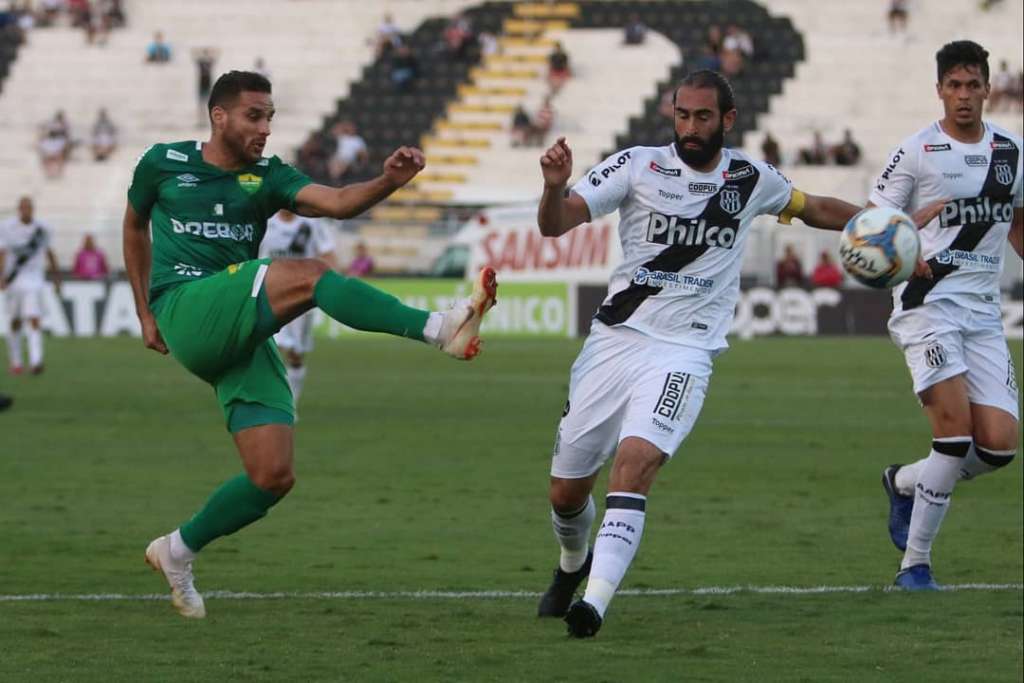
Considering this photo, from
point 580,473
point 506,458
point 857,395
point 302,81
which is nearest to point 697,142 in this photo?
point 580,473

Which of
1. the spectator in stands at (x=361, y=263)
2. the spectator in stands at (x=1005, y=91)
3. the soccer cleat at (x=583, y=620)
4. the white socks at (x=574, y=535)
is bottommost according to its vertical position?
the spectator in stands at (x=361, y=263)

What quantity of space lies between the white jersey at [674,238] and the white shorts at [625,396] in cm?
8

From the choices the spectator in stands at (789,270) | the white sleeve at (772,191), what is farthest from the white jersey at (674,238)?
the spectator in stands at (789,270)

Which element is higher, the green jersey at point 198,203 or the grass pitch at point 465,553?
the green jersey at point 198,203

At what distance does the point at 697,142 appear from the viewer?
27.1ft

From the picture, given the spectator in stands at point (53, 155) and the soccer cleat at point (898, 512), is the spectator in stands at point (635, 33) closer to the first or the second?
the spectator in stands at point (53, 155)

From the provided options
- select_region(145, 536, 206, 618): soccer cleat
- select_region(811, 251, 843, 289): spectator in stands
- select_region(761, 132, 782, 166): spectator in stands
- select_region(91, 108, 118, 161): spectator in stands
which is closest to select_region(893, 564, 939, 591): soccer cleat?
select_region(145, 536, 206, 618): soccer cleat

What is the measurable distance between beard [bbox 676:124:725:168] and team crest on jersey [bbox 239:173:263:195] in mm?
1795

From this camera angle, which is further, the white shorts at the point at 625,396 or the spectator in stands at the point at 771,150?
the spectator in stands at the point at 771,150

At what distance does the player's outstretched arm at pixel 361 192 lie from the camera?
7836mm

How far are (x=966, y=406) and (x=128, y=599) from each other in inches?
164

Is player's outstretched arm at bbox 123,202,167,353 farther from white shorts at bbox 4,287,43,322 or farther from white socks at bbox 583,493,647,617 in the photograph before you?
white shorts at bbox 4,287,43,322

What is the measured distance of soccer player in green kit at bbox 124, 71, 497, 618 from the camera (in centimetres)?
801

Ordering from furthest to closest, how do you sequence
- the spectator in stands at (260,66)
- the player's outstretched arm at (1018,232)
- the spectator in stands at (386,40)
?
the spectator in stands at (386,40) → the spectator in stands at (260,66) → the player's outstretched arm at (1018,232)
